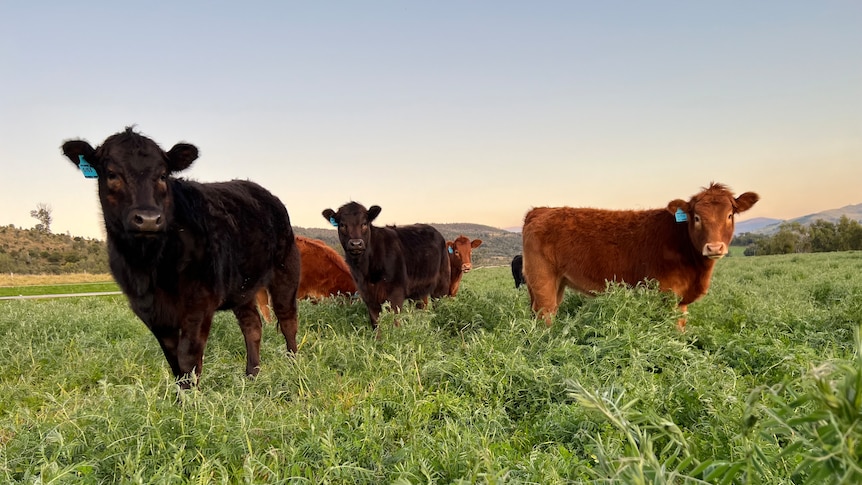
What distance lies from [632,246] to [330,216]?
5695 millimetres

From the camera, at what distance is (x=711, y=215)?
664 centimetres

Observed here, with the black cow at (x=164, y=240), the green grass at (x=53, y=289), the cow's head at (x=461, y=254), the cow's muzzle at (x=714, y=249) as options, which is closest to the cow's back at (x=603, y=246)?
the cow's muzzle at (x=714, y=249)

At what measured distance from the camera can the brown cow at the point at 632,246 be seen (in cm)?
677

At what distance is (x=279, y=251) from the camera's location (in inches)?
259

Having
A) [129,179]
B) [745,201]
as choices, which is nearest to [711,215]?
[745,201]

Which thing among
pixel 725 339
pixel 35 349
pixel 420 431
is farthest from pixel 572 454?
pixel 35 349

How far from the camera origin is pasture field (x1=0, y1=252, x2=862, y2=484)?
1060 millimetres

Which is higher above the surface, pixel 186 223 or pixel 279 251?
pixel 186 223

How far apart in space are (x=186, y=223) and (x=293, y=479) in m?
3.17

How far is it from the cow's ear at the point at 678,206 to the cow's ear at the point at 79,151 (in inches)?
276

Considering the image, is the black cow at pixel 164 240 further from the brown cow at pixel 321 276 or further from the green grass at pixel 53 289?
the green grass at pixel 53 289

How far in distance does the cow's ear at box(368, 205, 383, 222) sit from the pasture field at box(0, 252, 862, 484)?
3.85 metres

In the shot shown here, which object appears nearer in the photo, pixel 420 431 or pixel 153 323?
pixel 420 431

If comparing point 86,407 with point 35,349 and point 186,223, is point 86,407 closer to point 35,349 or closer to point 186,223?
point 186,223
